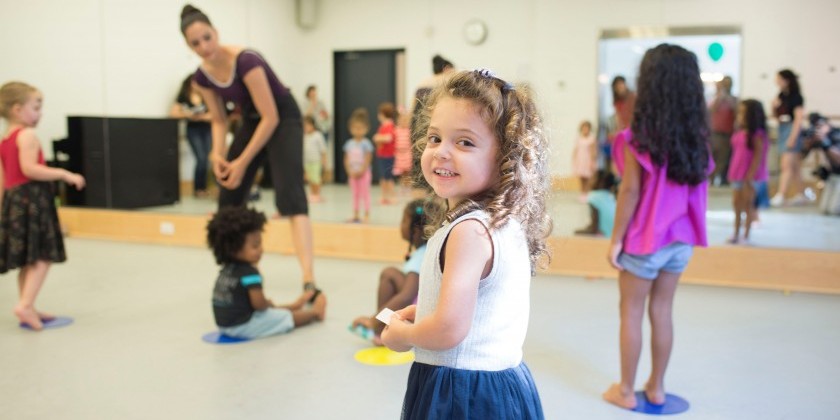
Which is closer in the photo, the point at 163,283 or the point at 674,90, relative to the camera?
the point at 674,90

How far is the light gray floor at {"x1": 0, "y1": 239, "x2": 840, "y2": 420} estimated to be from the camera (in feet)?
7.79

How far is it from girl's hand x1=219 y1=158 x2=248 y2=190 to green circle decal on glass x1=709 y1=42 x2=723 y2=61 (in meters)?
2.97

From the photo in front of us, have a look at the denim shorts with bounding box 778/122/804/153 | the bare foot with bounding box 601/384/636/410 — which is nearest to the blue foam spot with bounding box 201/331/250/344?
the bare foot with bounding box 601/384/636/410

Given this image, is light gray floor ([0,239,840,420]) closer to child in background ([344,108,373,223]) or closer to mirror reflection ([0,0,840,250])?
mirror reflection ([0,0,840,250])

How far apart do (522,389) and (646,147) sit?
51.8 inches

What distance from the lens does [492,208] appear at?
120cm

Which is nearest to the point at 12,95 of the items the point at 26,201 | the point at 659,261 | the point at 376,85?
the point at 26,201

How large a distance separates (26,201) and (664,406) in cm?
295

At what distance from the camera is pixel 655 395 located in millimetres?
2428

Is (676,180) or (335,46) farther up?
(335,46)

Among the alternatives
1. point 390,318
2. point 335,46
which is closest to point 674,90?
point 390,318

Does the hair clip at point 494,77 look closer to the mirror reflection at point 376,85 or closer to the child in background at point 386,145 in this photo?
the mirror reflection at point 376,85

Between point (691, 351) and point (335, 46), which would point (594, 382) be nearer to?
point (691, 351)

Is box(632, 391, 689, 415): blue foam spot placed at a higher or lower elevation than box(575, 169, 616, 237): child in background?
lower
